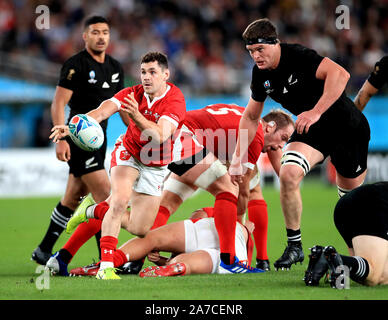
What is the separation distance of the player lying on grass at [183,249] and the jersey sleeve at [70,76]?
1.90 meters

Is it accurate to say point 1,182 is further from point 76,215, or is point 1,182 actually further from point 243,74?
point 76,215

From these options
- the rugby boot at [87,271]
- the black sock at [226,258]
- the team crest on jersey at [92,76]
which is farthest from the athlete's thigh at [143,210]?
the team crest on jersey at [92,76]

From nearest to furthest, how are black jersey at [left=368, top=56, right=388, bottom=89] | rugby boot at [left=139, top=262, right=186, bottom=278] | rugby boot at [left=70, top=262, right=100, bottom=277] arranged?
rugby boot at [left=139, top=262, right=186, bottom=278]
rugby boot at [left=70, top=262, right=100, bottom=277]
black jersey at [left=368, top=56, right=388, bottom=89]

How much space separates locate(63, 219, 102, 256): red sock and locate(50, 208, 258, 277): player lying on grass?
8.7 inches

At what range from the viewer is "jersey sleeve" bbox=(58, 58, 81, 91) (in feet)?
23.0

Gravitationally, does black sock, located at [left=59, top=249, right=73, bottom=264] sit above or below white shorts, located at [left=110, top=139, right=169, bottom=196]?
below

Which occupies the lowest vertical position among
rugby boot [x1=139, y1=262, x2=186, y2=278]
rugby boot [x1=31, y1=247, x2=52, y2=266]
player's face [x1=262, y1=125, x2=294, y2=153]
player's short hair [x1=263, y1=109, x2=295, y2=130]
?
rugby boot [x1=31, y1=247, x2=52, y2=266]

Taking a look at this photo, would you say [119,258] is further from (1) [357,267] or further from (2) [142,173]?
(1) [357,267]

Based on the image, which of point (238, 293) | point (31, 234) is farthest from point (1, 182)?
point (238, 293)

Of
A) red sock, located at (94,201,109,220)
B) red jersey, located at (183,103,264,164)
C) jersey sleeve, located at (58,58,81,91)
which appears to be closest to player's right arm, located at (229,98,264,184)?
red jersey, located at (183,103,264,164)

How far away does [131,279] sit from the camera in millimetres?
5484

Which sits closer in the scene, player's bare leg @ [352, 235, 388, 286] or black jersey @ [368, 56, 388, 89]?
player's bare leg @ [352, 235, 388, 286]

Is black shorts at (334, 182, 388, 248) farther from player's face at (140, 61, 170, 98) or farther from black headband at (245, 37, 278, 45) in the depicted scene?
player's face at (140, 61, 170, 98)

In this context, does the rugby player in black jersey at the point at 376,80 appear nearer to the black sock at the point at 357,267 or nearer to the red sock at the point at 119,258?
the black sock at the point at 357,267
